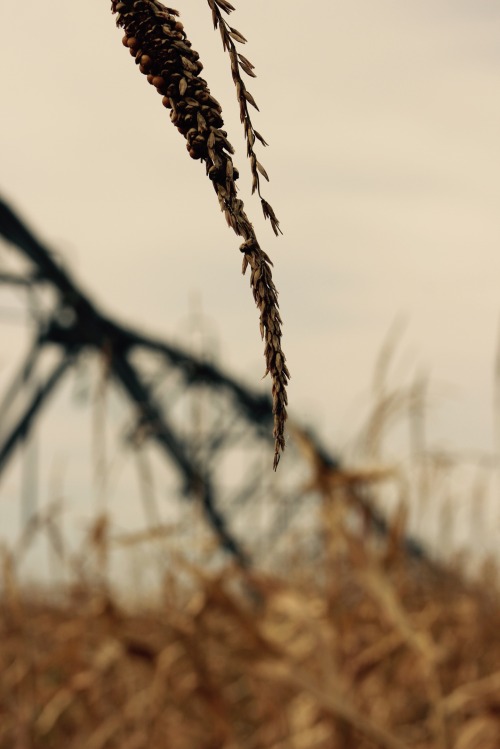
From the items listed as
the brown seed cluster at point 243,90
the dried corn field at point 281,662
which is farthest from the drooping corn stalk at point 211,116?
the dried corn field at point 281,662

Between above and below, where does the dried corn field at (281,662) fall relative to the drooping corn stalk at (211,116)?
below

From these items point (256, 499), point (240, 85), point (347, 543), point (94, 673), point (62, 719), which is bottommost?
point (62, 719)

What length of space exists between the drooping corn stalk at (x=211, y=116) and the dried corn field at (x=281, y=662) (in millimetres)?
1235

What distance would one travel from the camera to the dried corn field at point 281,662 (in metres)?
1.61

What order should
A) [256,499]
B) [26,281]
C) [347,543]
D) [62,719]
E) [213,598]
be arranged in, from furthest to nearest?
[26,281] → [256,499] → [62,719] → [213,598] → [347,543]

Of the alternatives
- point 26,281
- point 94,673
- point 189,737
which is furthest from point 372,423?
point 26,281

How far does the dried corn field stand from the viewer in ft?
5.29

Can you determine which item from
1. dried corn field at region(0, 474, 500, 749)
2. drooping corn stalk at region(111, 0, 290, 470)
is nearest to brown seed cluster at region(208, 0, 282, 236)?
drooping corn stalk at region(111, 0, 290, 470)

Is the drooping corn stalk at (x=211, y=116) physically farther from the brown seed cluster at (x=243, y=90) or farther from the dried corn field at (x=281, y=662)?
the dried corn field at (x=281, y=662)

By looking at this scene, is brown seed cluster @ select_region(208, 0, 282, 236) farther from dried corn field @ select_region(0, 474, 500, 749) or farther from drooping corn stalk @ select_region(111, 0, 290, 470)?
dried corn field @ select_region(0, 474, 500, 749)

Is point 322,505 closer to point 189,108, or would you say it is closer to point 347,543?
point 347,543

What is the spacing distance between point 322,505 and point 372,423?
0.21 m

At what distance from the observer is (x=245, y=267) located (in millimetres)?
277

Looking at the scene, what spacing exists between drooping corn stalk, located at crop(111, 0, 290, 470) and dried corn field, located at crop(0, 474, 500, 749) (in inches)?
48.6
